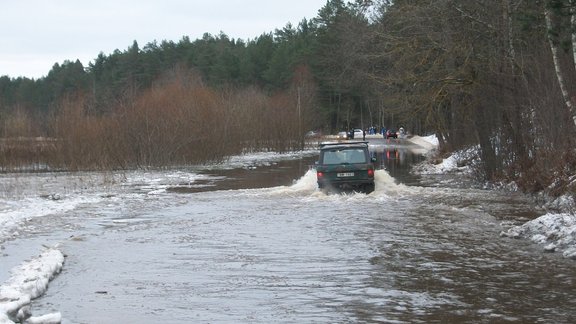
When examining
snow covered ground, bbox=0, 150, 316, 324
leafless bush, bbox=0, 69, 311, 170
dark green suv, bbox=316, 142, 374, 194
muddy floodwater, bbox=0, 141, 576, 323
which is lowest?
muddy floodwater, bbox=0, 141, 576, 323

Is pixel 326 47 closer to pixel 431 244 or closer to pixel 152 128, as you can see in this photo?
pixel 152 128

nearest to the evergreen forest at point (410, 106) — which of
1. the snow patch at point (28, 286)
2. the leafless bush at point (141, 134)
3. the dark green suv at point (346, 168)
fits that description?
the leafless bush at point (141, 134)

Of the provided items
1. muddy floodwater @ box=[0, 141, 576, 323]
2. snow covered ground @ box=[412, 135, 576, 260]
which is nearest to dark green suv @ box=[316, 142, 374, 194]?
muddy floodwater @ box=[0, 141, 576, 323]

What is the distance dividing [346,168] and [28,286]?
42.0 ft

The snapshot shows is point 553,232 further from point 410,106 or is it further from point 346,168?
point 410,106

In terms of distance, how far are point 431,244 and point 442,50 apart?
47.4 ft

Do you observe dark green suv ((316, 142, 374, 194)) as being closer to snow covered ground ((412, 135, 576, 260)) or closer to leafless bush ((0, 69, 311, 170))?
snow covered ground ((412, 135, 576, 260))

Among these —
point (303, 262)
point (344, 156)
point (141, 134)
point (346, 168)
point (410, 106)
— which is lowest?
point (303, 262)

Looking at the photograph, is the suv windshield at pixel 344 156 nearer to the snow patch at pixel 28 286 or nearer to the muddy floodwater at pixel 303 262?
the muddy floodwater at pixel 303 262

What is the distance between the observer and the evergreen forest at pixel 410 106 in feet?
63.2

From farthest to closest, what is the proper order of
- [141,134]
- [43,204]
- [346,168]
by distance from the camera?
[141,134] < [346,168] < [43,204]

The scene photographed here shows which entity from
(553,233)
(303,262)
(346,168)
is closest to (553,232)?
(553,233)

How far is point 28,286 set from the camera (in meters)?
8.89

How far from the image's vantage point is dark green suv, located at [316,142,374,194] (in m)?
20.4
